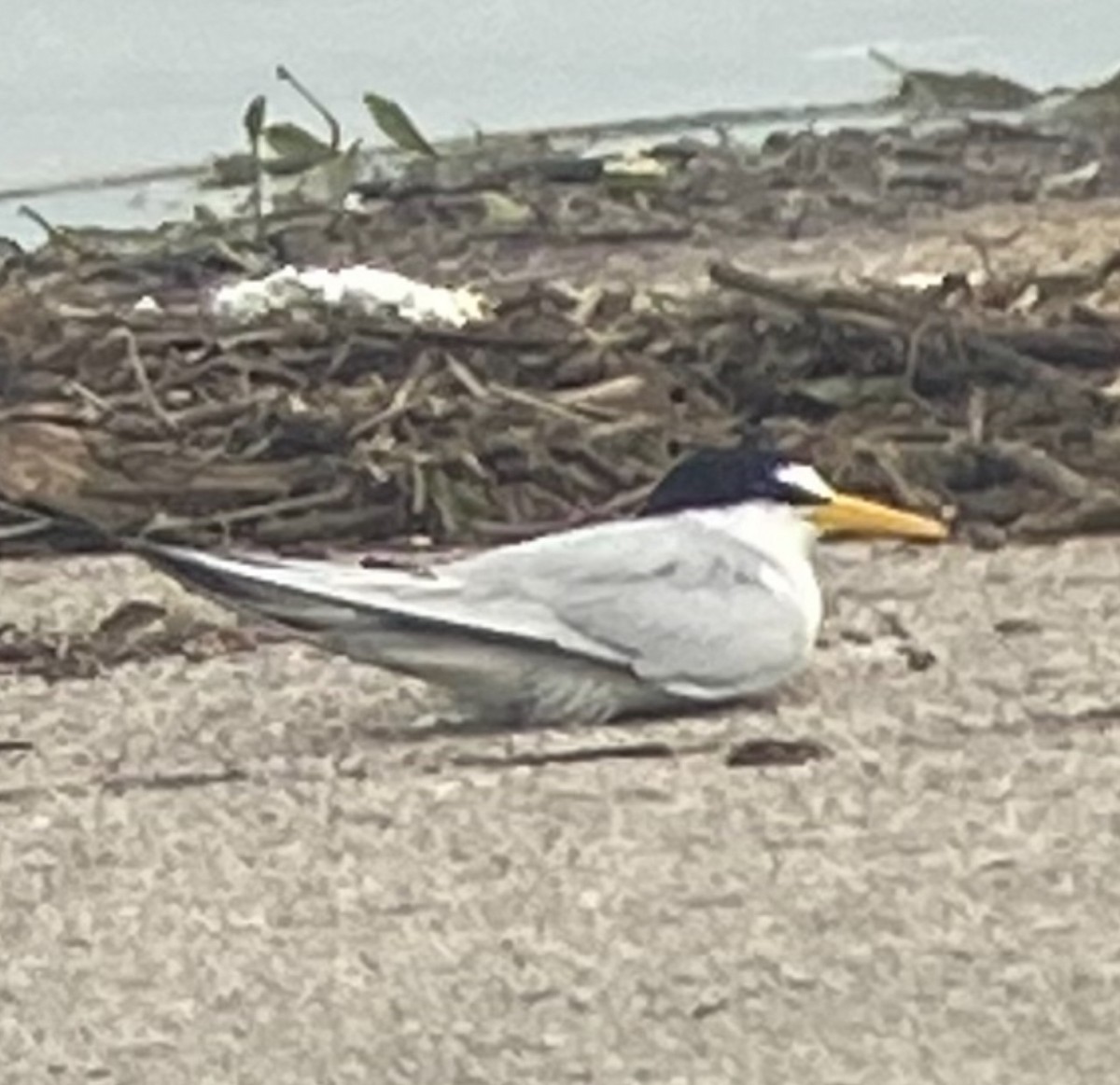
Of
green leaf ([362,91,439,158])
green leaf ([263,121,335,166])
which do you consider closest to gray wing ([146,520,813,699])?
green leaf ([362,91,439,158])

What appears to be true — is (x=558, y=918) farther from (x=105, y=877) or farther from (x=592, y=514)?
(x=592, y=514)

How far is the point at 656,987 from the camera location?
5.59 m

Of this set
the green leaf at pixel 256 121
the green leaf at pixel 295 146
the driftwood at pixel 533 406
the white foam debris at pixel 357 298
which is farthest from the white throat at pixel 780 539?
the green leaf at pixel 295 146

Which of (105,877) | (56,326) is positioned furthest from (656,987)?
(56,326)

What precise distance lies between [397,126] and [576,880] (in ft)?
18.1

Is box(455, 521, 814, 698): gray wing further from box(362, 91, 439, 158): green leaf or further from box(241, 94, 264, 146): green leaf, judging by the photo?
box(362, 91, 439, 158): green leaf

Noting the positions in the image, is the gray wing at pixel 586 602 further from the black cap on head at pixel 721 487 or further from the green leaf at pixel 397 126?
the green leaf at pixel 397 126

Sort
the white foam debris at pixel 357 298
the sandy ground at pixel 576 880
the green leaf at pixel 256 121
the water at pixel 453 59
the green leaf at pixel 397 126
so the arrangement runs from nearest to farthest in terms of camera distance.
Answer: the sandy ground at pixel 576 880 < the white foam debris at pixel 357 298 < the green leaf at pixel 256 121 < the green leaf at pixel 397 126 < the water at pixel 453 59

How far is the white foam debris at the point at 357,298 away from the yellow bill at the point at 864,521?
1.87 meters

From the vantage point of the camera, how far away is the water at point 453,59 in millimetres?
12812

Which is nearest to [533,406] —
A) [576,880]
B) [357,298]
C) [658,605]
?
[357,298]

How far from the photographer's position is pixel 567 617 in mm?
6844

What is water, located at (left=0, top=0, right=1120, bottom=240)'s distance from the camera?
12812 mm

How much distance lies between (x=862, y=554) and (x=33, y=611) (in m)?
1.25
